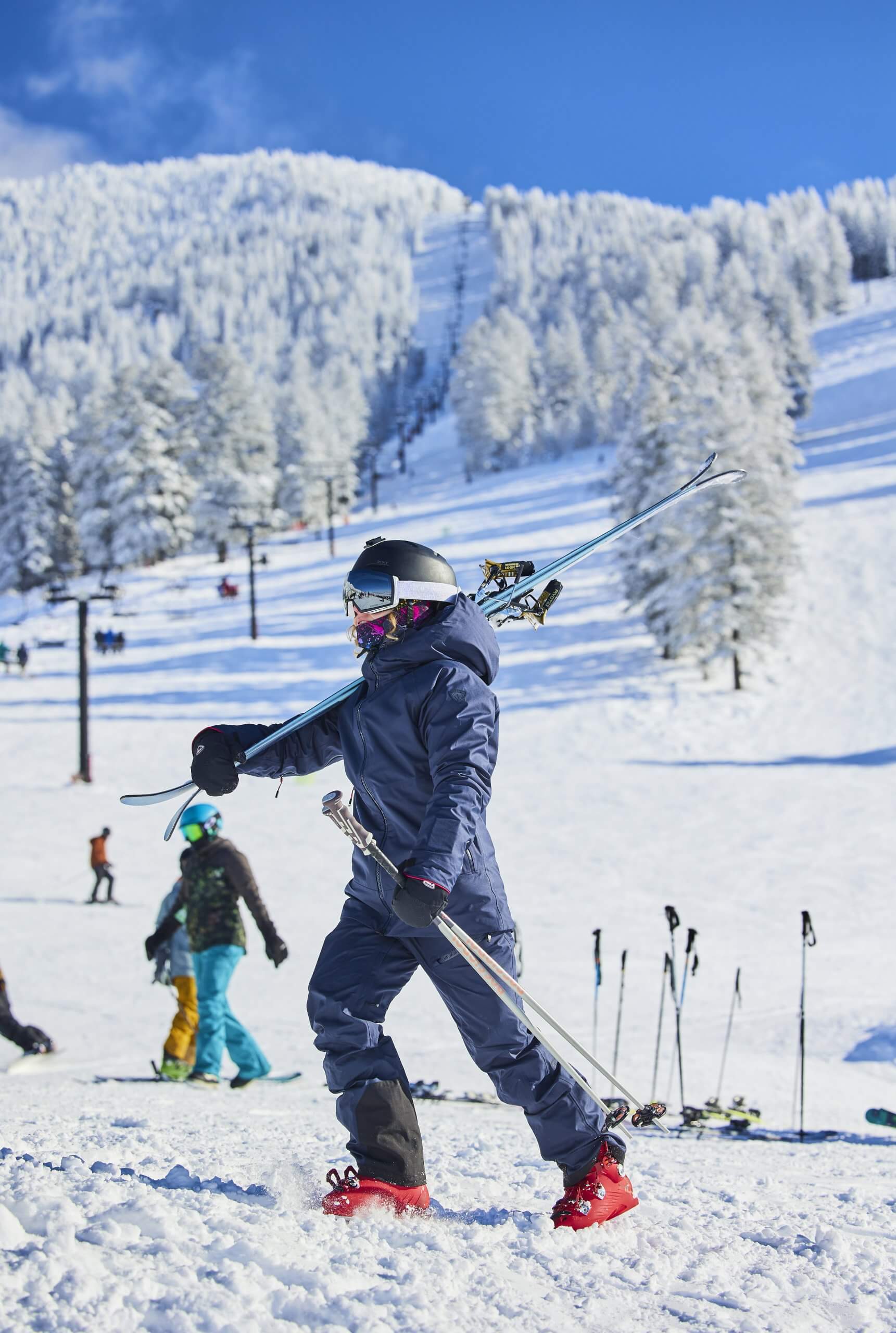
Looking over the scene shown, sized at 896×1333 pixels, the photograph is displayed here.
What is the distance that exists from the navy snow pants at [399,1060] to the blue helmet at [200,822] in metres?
3.61

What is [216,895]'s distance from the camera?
665cm

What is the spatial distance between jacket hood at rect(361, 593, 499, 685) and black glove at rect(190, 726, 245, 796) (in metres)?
0.54

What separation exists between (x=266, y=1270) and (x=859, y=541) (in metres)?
41.8

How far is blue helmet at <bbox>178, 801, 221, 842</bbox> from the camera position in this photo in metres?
6.75

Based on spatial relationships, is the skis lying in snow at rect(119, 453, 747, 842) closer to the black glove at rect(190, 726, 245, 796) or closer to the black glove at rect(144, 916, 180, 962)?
the black glove at rect(190, 726, 245, 796)

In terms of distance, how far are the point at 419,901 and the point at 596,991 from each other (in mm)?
4726

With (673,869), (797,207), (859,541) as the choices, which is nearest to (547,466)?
(859,541)

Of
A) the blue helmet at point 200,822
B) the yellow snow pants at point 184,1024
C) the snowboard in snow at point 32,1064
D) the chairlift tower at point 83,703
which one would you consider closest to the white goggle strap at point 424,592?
the blue helmet at point 200,822

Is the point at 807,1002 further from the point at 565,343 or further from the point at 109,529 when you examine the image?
the point at 565,343

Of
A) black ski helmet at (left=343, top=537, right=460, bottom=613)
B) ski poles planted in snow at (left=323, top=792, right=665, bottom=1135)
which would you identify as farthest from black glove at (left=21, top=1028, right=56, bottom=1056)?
black ski helmet at (left=343, top=537, right=460, bottom=613)

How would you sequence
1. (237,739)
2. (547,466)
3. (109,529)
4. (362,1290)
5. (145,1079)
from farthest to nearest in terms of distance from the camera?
(547,466) → (109,529) → (145,1079) → (237,739) → (362,1290)

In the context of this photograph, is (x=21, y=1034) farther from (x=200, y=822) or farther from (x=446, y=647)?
(x=446, y=647)

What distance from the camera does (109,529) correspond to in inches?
2295

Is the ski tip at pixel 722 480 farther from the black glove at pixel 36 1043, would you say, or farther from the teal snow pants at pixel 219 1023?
the black glove at pixel 36 1043
